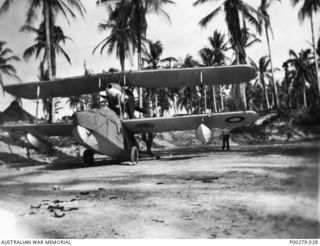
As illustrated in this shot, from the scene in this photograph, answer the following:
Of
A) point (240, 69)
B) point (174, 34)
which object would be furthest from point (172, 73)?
point (174, 34)

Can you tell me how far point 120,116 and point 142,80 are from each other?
4.05ft

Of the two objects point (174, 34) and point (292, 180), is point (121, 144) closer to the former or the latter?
point (174, 34)

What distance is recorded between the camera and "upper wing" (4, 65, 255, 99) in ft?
31.6

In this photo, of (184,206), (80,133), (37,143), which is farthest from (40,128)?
(184,206)

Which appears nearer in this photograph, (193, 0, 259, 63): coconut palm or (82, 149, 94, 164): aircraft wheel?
(82, 149, 94, 164): aircraft wheel

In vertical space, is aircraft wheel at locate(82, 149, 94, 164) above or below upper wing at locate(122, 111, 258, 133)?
below

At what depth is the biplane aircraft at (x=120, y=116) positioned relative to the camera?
29.2 ft

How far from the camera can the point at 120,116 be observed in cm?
979

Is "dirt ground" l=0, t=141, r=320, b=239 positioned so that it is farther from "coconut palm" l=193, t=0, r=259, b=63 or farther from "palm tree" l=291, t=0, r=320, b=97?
"coconut palm" l=193, t=0, r=259, b=63

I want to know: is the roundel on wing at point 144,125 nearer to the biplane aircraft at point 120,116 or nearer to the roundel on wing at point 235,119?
the biplane aircraft at point 120,116

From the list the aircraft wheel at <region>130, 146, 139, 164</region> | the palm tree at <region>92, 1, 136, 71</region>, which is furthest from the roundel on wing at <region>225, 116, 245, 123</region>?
the palm tree at <region>92, 1, 136, 71</region>

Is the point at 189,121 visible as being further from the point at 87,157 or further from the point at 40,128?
the point at 40,128

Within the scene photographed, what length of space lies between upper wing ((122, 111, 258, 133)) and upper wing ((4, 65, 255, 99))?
1.02 metres

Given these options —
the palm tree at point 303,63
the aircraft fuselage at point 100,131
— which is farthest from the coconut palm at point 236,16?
the aircraft fuselage at point 100,131
